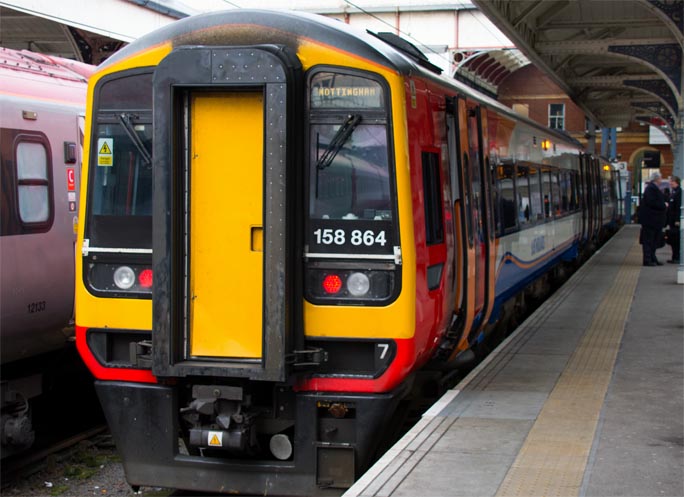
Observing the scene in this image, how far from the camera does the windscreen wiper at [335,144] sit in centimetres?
600

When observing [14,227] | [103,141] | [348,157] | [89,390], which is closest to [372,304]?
[348,157]

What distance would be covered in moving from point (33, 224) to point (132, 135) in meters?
1.84

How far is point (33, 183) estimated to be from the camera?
776 centimetres

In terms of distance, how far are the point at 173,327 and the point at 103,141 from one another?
135 cm

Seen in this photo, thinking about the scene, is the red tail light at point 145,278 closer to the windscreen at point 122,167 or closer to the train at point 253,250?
the train at point 253,250

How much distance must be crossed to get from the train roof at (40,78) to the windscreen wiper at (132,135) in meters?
1.64

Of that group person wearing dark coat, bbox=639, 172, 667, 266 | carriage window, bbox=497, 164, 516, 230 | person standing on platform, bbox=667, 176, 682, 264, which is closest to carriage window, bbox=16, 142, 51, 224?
carriage window, bbox=497, 164, 516, 230

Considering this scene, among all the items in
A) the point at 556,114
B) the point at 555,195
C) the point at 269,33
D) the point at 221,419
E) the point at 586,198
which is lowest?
the point at 221,419

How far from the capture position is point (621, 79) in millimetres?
21859

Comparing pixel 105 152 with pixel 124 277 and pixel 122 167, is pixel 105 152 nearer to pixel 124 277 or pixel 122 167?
pixel 122 167

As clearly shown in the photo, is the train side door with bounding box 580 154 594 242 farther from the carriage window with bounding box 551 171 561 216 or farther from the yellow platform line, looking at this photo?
the yellow platform line

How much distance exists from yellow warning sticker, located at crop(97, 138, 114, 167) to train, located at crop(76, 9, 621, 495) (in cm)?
1

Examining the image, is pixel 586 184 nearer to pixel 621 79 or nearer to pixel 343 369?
pixel 621 79

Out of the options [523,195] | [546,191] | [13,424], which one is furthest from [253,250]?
[546,191]
